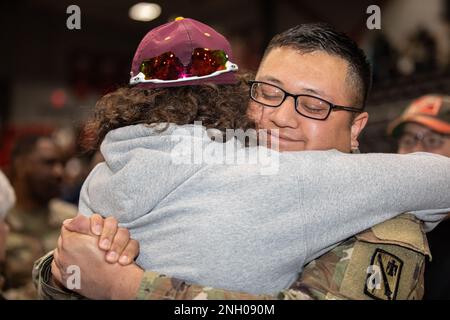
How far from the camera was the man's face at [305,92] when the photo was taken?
5.29 ft

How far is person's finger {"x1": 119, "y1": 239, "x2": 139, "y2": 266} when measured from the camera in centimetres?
126

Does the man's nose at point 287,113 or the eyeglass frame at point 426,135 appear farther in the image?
the eyeglass frame at point 426,135

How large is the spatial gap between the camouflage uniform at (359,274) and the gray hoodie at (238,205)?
0.03 meters

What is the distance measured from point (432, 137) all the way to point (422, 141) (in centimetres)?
5

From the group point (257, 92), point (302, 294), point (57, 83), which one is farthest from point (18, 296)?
point (57, 83)

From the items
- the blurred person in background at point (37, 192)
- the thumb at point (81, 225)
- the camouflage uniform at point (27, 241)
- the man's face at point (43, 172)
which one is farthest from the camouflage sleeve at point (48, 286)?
the man's face at point (43, 172)

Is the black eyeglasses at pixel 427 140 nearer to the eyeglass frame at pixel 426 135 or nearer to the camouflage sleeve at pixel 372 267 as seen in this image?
the eyeglass frame at pixel 426 135

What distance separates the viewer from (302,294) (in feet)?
4.14

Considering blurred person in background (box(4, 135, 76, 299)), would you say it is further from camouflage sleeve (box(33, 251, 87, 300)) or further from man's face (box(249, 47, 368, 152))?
man's face (box(249, 47, 368, 152))

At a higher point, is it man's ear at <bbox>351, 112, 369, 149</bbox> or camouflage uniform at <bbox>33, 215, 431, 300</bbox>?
man's ear at <bbox>351, 112, 369, 149</bbox>

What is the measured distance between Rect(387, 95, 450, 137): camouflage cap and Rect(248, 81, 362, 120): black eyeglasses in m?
1.01

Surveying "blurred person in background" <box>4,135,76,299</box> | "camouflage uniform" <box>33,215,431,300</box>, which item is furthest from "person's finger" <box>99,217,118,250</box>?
"blurred person in background" <box>4,135,76,299</box>

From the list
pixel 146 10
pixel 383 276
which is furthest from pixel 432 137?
pixel 146 10

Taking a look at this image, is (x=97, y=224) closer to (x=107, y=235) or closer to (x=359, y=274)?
(x=107, y=235)
